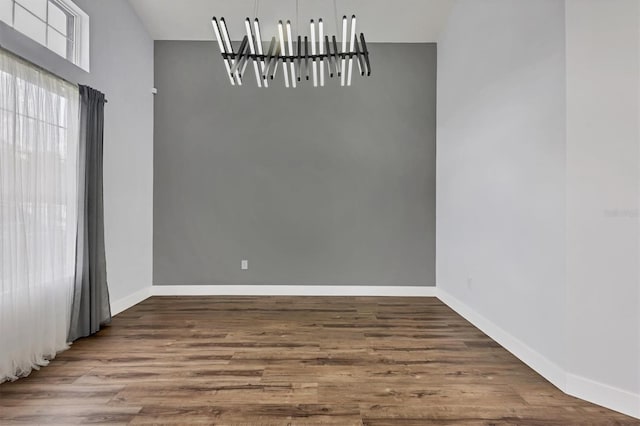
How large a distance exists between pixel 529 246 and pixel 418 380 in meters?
1.34

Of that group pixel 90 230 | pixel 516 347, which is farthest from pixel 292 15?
pixel 516 347

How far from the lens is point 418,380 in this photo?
2379mm

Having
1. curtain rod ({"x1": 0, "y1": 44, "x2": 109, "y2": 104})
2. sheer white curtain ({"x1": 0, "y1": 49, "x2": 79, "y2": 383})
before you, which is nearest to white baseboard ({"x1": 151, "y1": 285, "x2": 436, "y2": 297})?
sheer white curtain ({"x1": 0, "y1": 49, "x2": 79, "y2": 383})

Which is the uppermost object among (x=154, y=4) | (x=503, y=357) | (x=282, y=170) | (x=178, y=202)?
(x=154, y=4)

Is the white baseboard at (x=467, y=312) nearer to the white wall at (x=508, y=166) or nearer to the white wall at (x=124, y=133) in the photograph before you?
the white wall at (x=508, y=166)

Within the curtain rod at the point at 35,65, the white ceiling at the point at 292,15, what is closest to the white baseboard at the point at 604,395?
the white ceiling at the point at 292,15

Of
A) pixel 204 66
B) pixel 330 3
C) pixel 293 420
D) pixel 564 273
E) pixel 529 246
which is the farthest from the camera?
pixel 204 66

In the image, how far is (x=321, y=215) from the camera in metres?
4.81

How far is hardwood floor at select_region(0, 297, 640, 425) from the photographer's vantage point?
1.97 metres

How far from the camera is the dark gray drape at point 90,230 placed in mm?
3117

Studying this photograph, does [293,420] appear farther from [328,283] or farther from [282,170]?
[282,170]

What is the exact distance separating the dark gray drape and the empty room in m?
0.02

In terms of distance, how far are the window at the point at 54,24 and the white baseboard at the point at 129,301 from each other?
2.56 meters

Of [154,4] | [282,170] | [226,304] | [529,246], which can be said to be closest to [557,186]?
[529,246]
